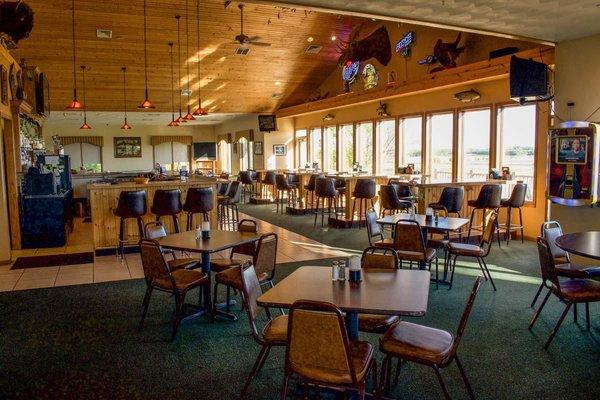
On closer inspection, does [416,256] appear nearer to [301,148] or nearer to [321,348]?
[321,348]

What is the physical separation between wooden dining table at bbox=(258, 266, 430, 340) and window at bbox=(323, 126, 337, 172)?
34.7ft

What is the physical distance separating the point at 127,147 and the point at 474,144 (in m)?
15.0

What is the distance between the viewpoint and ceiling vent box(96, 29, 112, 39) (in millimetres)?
9459

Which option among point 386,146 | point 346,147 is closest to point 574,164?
point 386,146

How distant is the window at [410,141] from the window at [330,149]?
285 cm

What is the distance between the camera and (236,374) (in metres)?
3.22

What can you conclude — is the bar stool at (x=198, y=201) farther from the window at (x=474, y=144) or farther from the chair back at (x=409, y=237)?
the window at (x=474, y=144)

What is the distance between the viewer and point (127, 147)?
20.1 m

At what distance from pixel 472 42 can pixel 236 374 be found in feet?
24.9

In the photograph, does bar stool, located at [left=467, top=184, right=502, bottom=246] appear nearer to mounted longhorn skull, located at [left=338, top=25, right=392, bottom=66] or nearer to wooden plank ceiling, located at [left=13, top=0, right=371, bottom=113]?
mounted longhorn skull, located at [left=338, top=25, right=392, bottom=66]

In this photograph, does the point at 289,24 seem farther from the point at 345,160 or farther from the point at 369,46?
the point at 345,160

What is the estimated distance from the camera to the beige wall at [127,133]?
62.4 ft

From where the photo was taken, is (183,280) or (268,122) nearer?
(183,280)

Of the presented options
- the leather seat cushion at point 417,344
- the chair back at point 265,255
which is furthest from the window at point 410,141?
the leather seat cushion at point 417,344
